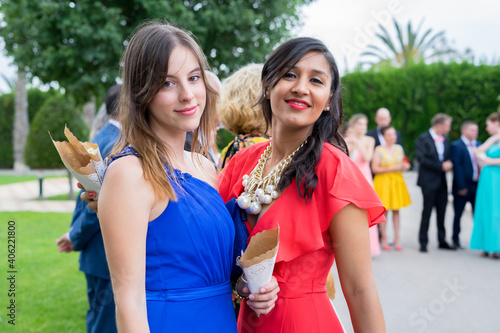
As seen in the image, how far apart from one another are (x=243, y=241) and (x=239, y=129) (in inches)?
55.4

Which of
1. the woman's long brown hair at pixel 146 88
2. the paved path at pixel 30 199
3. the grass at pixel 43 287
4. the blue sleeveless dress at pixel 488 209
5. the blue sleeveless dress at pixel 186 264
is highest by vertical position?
the woman's long brown hair at pixel 146 88

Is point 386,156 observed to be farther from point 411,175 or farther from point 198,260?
point 411,175

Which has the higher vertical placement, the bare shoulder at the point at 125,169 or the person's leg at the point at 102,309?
the bare shoulder at the point at 125,169

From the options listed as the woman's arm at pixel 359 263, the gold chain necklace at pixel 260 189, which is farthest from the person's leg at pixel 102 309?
the woman's arm at pixel 359 263

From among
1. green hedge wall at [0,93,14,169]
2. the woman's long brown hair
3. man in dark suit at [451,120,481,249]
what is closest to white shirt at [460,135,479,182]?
man in dark suit at [451,120,481,249]

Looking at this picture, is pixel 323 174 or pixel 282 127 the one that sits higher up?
pixel 282 127

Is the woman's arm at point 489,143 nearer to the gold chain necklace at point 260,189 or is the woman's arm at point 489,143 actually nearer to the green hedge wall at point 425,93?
the gold chain necklace at point 260,189

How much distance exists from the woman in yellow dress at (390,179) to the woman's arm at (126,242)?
22.9 ft

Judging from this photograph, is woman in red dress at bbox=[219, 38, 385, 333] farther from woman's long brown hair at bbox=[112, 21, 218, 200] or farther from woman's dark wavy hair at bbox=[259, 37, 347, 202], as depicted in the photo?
woman's long brown hair at bbox=[112, 21, 218, 200]

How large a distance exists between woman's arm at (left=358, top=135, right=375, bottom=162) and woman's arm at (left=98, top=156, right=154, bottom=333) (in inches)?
270

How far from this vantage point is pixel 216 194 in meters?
1.78

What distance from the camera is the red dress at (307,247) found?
1691 mm

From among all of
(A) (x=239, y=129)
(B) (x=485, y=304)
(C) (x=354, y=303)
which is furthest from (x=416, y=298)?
(C) (x=354, y=303)

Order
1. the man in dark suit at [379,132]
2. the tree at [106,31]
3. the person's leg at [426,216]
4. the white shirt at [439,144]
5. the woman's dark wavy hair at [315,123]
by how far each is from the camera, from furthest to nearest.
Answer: the tree at [106,31], the man in dark suit at [379,132], the white shirt at [439,144], the person's leg at [426,216], the woman's dark wavy hair at [315,123]
